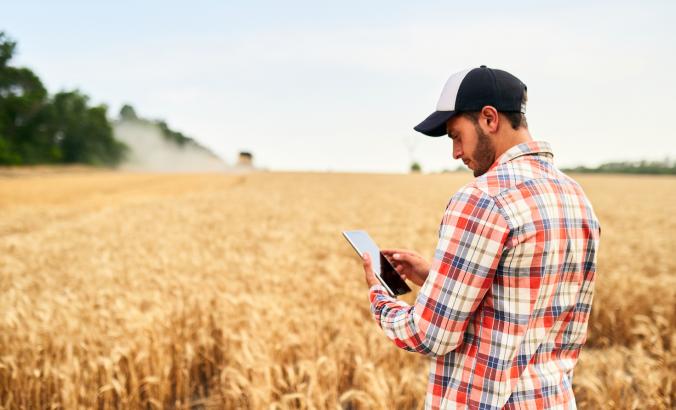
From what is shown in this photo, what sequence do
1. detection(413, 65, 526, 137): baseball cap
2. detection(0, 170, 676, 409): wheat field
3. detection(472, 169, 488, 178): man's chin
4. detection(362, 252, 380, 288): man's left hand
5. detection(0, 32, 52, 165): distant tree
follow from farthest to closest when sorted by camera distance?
detection(0, 32, 52, 165): distant tree
detection(0, 170, 676, 409): wheat field
detection(362, 252, 380, 288): man's left hand
detection(472, 169, 488, 178): man's chin
detection(413, 65, 526, 137): baseball cap

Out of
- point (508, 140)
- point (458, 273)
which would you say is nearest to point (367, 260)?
point (458, 273)

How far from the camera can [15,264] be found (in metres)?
8.02

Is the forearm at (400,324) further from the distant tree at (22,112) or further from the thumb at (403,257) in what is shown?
the distant tree at (22,112)

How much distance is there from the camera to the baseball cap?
1.60 m

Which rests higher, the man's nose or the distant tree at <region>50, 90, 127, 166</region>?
the distant tree at <region>50, 90, 127, 166</region>

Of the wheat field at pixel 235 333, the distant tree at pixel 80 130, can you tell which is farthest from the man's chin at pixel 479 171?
the distant tree at pixel 80 130

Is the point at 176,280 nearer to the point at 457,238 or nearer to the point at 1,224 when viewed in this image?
the point at 457,238

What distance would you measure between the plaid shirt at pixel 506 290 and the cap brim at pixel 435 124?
238 mm

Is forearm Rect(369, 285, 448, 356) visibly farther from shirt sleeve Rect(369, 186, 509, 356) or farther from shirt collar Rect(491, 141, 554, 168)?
shirt collar Rect(491, 141, 554, 168)

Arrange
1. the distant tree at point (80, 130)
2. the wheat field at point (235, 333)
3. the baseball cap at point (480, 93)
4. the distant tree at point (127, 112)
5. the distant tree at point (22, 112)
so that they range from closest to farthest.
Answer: the baseball cap at point (480, 93)
the wheat field at point (235, 333)
the distant tree at point (22, 112)
the distant tree at point (80, 130)
the distant tree at point (127, 112)

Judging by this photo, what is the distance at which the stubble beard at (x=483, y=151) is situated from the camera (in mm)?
1658

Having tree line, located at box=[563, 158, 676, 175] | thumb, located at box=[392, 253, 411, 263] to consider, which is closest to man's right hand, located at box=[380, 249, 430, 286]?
thumb, located at box=[392, 253, 411, 263]

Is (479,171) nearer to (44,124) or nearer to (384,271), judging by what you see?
(384,271)

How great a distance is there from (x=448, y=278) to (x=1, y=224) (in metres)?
19.5
